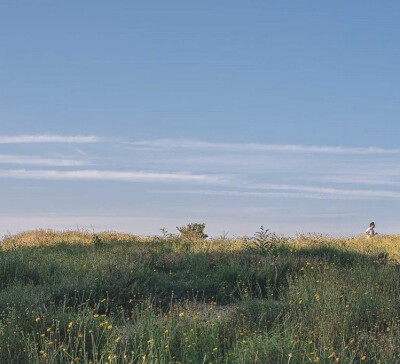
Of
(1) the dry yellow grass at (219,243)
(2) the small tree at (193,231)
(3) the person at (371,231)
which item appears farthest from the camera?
(3) the person at (371,231)

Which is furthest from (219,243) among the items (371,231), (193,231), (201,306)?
(371,231)

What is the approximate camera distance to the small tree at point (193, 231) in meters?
20.2

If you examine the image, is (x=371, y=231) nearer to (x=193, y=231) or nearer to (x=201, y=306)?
(x=193, y=231)

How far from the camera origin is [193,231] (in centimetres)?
2114

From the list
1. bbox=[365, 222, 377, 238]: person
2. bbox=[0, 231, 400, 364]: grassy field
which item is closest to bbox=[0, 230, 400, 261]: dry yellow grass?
bbox=[0, 231, 400, 364]: grassy field

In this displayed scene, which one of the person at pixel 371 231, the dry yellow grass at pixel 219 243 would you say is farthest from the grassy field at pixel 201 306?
the person at pixel 371 231

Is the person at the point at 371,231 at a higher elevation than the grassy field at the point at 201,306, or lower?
higher

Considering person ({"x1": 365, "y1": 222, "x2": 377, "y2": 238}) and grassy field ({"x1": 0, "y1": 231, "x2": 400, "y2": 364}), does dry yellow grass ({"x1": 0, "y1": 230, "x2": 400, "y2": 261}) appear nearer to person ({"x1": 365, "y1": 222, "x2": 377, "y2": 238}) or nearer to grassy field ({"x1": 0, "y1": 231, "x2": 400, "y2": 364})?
grassy field ({"x1": 0, "y1": 231, "x2": 400, "y2": 364})

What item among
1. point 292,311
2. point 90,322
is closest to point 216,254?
point 292,311

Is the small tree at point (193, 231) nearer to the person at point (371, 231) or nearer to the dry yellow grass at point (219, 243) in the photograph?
the dry yellow grass at point (219, 243)

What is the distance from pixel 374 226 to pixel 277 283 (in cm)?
1332

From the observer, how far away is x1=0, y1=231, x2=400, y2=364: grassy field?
6148 millimetres

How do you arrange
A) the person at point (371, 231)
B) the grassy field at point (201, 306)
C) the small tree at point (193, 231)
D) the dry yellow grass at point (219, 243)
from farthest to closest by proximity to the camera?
the person at point (371, 231)
the small tree at point (193, 231)
the dry yellow grass at point (219, 243)
the grassy field at point (201, 306)

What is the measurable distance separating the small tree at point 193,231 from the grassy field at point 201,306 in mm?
2711
